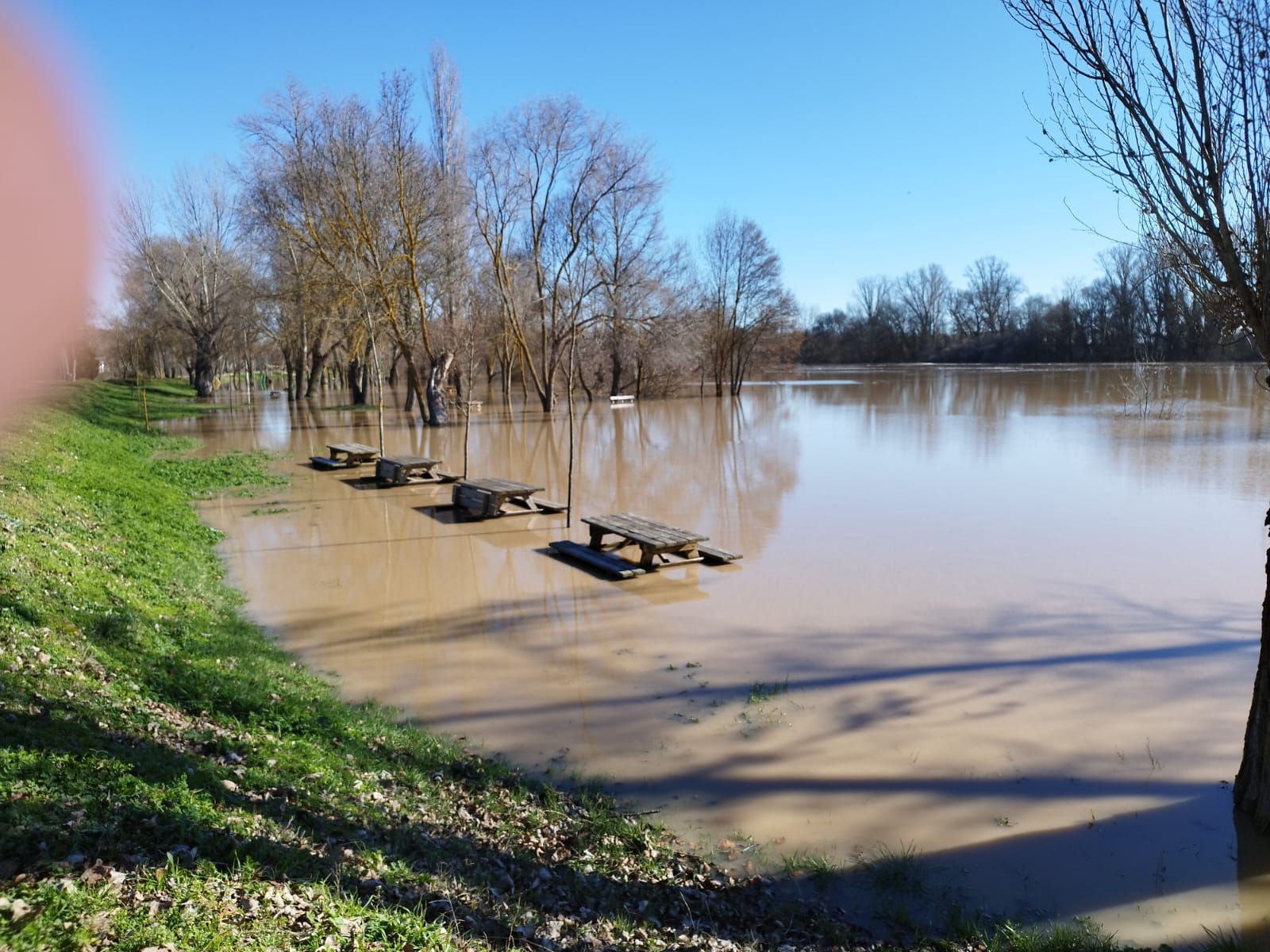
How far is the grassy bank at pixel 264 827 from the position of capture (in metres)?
3.34

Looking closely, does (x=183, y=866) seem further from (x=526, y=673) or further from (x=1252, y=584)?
(x=1252, y=584)

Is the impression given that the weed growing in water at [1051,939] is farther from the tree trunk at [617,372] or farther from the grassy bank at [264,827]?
the tree trunk at [617,372]

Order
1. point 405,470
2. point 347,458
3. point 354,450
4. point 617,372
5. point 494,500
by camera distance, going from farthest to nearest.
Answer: point 617,372
point 347,458
point 354,450
point 405,470
point 494,500

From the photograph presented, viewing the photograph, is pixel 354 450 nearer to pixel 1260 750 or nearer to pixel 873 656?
pixel 873 656

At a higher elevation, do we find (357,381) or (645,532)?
(357,381)

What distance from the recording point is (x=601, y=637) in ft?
30.0

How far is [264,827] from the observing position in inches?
164

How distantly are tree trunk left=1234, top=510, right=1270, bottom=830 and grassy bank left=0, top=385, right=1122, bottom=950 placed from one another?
1975 millimetres

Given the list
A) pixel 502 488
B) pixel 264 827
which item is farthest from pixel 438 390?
pixel 264 827

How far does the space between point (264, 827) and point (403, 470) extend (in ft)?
51.0

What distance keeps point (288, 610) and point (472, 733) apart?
14.0 feet

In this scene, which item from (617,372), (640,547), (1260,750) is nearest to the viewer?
(1260,750)

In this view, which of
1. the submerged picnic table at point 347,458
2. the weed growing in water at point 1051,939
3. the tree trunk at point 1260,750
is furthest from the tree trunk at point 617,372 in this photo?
the weed growing in water at point 1051,939

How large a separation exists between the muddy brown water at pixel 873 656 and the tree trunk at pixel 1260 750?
0.56 ft
